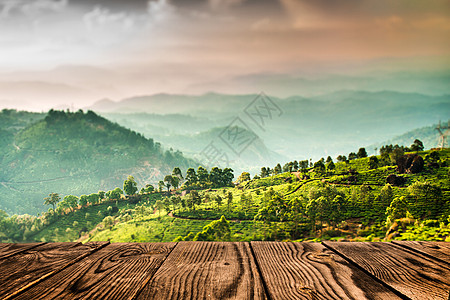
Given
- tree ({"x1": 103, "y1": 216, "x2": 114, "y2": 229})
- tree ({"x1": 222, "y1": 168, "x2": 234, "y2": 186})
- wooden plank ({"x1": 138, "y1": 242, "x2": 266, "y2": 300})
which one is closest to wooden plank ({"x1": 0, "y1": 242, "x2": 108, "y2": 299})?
wooden plank ({"x1": 138, "y1": 242, "x2": 266, "y2": 300})

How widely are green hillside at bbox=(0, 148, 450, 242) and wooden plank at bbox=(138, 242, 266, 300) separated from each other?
4.69 meters

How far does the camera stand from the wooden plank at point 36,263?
1.34 meters

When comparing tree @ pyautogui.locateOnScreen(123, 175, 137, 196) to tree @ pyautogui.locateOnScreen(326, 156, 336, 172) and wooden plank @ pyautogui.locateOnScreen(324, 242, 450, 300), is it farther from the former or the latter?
wooden plank @ pyautogui.locateOnScreen(324, 242, 450, 300)

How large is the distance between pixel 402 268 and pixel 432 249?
0.55 m

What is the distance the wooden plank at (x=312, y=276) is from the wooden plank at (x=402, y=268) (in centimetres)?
8

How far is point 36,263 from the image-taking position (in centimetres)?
165

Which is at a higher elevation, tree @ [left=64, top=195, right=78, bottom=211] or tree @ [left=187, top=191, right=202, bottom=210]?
tree @ [left=187, top=191, right=202, bottom=210]

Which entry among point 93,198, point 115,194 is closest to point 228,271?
point 115,194

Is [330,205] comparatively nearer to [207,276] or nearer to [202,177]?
[207,276]

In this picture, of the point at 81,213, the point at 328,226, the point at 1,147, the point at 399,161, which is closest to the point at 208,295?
the point at 328,226

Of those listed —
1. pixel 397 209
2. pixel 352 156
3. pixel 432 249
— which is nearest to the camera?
pixel 432 249

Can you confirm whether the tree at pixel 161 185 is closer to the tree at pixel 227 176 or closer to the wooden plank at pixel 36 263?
the tree at pixel 227 176

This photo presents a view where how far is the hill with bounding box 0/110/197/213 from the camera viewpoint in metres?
115

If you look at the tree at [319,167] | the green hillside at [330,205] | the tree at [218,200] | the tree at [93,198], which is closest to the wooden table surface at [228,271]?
the green hillside at [330,205]
